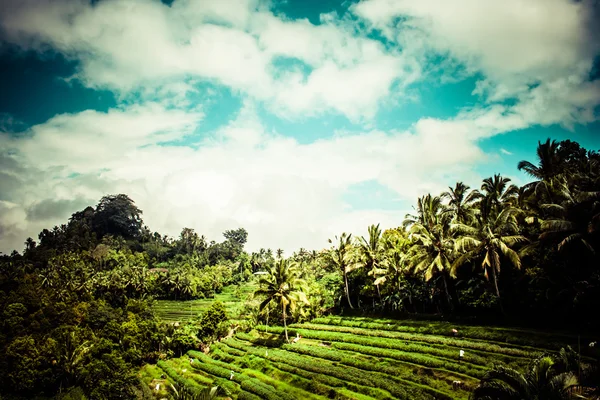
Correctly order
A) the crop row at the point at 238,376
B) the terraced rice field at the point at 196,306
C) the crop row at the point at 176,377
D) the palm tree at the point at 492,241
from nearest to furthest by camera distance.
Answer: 1. the crop row at the point at 238,376
2. the palm tree at the point at 492,241
3. the crop row at the point at 176,377
4. the terraced rice field at the point at 196,306

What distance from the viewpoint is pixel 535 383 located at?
38.3 feet

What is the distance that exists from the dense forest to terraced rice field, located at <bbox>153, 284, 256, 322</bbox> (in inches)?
328

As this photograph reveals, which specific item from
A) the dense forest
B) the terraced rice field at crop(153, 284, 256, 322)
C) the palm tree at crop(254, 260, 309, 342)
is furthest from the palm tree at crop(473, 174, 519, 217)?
the terraced rice field at crop(153, 284, 256, 322)

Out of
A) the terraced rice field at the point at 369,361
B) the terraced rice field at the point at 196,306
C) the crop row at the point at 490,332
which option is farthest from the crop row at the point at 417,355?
the terraced rice field at the point at 196,306

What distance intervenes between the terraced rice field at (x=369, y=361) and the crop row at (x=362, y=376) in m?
0.06

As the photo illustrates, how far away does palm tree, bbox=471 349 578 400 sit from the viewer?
11.0m

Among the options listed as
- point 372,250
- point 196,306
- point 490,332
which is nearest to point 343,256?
point 372,250

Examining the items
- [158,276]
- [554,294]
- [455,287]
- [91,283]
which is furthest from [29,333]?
[554,294]

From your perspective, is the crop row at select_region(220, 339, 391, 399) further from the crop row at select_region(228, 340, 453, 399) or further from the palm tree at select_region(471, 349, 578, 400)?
the palm tree at select_region(471, 349, 578, 400)

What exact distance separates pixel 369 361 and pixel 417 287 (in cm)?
1374

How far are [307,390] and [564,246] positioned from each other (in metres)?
21.3

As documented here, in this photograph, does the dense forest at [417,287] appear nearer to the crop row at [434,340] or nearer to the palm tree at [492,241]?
the palm tree at [492,241]

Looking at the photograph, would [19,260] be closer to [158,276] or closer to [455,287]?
[158,276]

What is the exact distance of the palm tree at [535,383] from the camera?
11.0m
